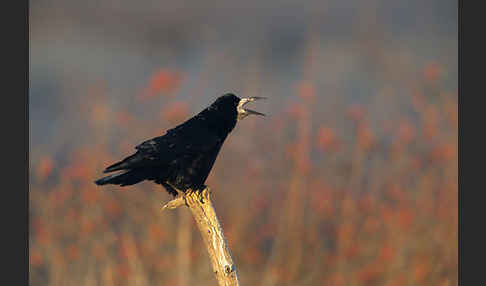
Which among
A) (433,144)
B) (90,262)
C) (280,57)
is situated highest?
(280,57)

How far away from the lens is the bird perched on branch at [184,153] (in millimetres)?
4684

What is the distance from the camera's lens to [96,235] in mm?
7438

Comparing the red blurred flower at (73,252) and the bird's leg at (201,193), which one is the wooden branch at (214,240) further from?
the red blurred flower at (73,252)

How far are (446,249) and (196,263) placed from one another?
237 cm

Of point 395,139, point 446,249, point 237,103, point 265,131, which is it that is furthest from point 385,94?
point 237,103

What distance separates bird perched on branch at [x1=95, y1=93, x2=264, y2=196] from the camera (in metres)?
4.68

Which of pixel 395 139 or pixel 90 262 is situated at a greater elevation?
pixel 395 139

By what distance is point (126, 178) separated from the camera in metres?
4.62

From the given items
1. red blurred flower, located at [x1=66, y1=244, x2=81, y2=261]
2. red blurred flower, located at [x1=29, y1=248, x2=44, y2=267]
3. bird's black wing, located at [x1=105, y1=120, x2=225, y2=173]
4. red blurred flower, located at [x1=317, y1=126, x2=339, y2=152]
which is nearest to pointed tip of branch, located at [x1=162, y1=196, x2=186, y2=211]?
bird's black wing, located at [x1=105, y1=120, x2=225, y2=173]

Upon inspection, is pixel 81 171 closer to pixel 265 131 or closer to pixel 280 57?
pixel 265 131

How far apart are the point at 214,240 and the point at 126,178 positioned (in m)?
0.62

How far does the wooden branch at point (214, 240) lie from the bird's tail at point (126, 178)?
1.21 ft

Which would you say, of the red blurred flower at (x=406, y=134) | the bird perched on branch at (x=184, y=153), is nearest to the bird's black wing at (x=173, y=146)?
the bird perched on branch at (x=184, y=153)

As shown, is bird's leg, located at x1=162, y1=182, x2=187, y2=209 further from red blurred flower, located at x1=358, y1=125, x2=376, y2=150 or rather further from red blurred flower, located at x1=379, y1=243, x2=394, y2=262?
red blurred flower, located at x1=379, y1=243, x2=394, y2=262
